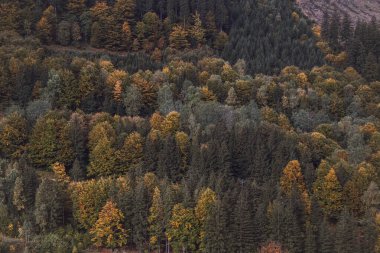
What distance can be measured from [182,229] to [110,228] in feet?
36.4

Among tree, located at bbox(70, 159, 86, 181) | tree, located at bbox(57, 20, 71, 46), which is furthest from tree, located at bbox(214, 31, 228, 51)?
tree, located at bbox(70, 159, 86, 181)

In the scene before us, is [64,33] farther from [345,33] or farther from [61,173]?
[345,33]

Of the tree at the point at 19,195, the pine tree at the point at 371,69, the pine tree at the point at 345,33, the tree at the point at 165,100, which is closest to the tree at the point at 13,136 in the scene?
the tree at the point at 19,195

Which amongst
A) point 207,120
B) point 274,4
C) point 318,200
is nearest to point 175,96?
point 207,120

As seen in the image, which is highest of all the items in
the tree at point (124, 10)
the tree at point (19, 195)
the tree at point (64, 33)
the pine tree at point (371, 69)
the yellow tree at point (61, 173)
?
the tree at point (124, 10)

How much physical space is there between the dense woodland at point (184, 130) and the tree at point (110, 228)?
22 centimetres

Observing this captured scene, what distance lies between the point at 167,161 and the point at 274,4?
101 metres

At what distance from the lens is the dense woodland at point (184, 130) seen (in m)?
88.3

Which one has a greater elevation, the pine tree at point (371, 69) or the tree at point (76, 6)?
the tree at point (76, 6)

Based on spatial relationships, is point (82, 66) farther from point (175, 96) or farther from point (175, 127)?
point (175, 127)

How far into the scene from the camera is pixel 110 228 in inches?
3489

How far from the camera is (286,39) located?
165750mm

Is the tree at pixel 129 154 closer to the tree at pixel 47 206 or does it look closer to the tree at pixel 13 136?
the tree at pixel 47 206

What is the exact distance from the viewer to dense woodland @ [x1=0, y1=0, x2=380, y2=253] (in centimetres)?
8831
